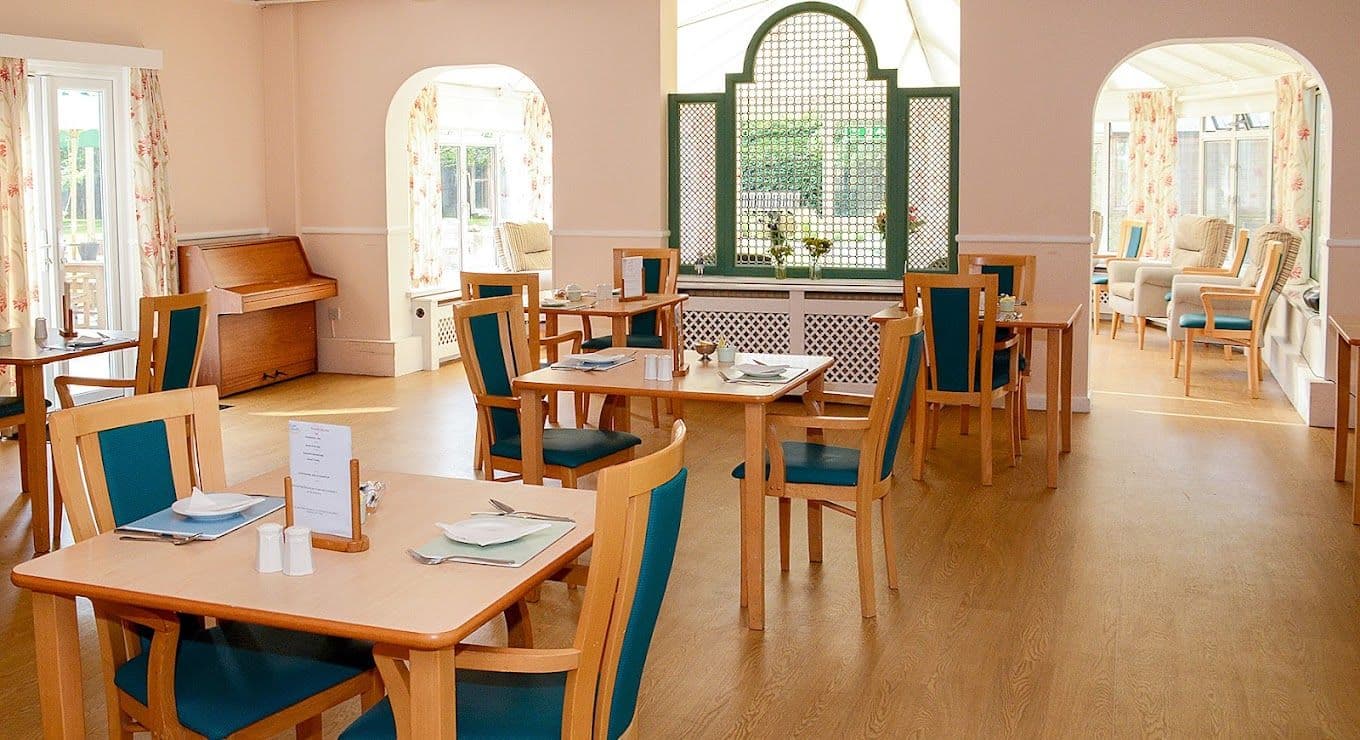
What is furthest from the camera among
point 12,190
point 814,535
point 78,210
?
point 78,210

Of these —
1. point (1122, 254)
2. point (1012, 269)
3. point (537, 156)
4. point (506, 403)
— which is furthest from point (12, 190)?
point (1122, 254)

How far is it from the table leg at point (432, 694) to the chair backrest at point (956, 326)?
4.18 m

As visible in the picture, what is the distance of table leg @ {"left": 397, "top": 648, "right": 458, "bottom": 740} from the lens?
2.21 metres

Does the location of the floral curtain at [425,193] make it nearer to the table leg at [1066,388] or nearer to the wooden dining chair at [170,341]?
the wooden dining chair at [170,341]

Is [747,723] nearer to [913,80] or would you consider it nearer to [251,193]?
[251,193]

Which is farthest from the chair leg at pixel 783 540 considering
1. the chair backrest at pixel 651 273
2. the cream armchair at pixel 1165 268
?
the cream armchair at pixel 1165 268

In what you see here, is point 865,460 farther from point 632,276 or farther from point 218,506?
point 632,276

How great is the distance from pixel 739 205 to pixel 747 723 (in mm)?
5476

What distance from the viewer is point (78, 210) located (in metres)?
Answer: 8.07

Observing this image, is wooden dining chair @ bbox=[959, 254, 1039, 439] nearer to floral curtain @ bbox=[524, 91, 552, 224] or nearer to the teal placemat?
the teal placemat

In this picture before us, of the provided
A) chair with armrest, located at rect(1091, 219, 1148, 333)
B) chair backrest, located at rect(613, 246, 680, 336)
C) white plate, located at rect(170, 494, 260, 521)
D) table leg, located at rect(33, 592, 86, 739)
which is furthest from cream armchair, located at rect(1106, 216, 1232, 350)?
table leg, located at rect(33, 592, 86, 739)

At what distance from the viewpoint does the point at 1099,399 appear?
27.4 feet

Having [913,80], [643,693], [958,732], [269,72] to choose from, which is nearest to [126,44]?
[269,72]

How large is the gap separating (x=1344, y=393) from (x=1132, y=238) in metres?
7.19
